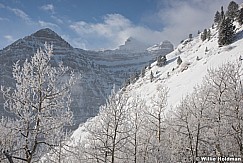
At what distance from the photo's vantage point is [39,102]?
1149 cm

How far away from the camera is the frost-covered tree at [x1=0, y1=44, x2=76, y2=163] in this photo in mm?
10922

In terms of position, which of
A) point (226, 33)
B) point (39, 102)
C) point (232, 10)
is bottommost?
point (39, 102)

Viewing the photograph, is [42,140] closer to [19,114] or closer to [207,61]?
[19,114]

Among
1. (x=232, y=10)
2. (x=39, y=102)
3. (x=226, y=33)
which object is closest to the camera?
(x=39, y=102)

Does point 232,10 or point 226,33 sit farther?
point 232,10

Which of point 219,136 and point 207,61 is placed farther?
point 207,61

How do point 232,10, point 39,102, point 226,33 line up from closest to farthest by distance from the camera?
point 39,102 < point 226,33 < point 232,10

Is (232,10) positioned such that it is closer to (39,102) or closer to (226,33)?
(226,33)

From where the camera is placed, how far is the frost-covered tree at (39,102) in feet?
35.8

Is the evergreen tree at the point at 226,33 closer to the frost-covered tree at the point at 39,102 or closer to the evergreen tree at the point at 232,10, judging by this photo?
the evergreen tree at the point at 232,10

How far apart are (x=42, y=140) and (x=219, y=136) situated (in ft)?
51.0

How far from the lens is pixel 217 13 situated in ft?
444

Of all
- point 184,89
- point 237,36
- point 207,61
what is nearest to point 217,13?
point 237,36

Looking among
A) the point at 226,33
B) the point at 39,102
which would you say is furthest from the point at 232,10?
the point at 39,102
